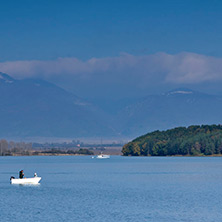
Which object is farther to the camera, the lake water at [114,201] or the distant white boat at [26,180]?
the distant white boat at [26,180]

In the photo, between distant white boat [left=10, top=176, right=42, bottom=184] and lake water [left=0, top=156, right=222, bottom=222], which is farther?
distant white boat [left=10, top=176, right=42, bottom=184]

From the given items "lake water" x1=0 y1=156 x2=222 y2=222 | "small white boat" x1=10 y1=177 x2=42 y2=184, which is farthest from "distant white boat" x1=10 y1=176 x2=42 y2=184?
"lake water" x1=0 y1=156 x2=222 y2=222

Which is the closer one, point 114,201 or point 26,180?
point 114,201

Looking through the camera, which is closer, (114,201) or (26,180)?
(114,201)

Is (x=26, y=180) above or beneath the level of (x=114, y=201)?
above

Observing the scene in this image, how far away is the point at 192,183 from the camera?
11844 centimetres

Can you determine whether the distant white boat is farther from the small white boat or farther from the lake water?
the lake water

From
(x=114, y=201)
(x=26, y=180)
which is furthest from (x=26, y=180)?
(x=114, y=201)

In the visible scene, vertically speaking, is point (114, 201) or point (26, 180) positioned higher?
point (26, 180)

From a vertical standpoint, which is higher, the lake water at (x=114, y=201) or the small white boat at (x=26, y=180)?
the small white boat at (x=26, y=180)

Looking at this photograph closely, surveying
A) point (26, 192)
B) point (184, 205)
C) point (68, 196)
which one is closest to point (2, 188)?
point (26, 192)

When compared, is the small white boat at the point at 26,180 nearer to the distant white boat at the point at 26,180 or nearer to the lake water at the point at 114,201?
the distant white boat at the point at 26,180

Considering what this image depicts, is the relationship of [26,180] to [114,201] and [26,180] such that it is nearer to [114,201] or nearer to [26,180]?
[26,180]

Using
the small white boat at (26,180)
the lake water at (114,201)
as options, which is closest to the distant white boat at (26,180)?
the small white boat at (26,180)
